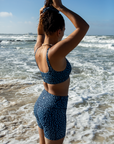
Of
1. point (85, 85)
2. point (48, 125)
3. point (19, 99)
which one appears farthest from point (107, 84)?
point (48, 125)

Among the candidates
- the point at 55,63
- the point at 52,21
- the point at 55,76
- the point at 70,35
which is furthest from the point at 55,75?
the point at 52,21

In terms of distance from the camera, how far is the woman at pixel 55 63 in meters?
1.31

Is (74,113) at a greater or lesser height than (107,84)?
greater

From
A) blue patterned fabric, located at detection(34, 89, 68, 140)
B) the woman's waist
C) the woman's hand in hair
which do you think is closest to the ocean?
blue patterned fabric, located at detection(34, 89, 68, 140)

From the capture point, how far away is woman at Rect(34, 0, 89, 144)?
1.31 metres

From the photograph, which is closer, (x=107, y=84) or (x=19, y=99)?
(x=19, y=99)

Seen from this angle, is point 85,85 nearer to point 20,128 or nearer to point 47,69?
point 20,128

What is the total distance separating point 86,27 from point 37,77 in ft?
19.2

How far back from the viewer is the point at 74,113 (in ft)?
13.2

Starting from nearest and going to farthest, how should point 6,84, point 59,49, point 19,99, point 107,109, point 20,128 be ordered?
1. point 59,49
2. point 20,128
3. point 107,109
4. point 19,99
5. point 6,84

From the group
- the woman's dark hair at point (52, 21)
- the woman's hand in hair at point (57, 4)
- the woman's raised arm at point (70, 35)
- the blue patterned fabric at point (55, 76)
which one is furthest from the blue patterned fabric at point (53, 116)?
the woman's hand in hair at point (57, 4)

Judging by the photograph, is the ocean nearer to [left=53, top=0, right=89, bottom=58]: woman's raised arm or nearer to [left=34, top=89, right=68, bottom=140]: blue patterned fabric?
[left=34, top=89, right=68, bottom=140]: blue patterned fabric

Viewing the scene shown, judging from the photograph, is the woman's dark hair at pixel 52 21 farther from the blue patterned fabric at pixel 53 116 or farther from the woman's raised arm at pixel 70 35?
the blue patterned fabric at pixel 53 116

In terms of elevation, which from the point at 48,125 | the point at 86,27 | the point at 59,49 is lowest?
the point at 48,125
